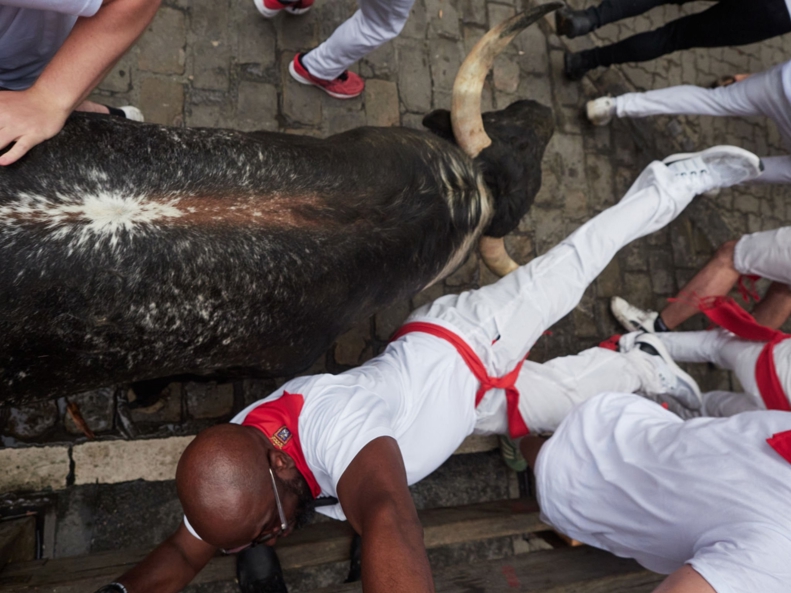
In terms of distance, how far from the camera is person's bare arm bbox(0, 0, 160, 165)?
1.58m

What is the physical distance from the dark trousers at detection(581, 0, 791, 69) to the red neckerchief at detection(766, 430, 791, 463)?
2792 millimetres

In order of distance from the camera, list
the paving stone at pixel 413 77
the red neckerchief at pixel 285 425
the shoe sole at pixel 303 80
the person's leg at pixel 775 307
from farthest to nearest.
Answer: the paving stone at pixel 413 77, the person's leg at pixel 775 307, the shoe sole at pixel 303 80, the red neckerchief at pixel 285 425

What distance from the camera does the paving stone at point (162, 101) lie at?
3.49m

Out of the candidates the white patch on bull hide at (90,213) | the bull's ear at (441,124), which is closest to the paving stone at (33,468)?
the white patch on bull hide at (90,213)

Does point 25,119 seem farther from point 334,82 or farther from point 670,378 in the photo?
point 670,378

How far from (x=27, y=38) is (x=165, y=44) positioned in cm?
194

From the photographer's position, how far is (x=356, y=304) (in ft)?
8.34

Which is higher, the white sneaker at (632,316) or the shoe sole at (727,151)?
the shoe sole at (727,151)

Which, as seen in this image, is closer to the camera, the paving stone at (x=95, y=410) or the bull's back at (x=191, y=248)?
the bull's back at (x=191, y=248)

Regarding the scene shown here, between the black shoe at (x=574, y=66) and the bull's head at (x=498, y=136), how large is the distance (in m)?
1.29

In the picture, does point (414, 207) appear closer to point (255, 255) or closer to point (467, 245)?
point (467, 245)

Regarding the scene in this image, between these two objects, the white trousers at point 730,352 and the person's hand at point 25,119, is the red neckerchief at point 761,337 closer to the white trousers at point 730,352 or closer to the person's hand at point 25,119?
the white trousers at point 730,352

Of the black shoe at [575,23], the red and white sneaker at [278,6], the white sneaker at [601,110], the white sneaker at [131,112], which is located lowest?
the white sneaker at [601,110]

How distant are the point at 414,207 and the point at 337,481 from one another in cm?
131
